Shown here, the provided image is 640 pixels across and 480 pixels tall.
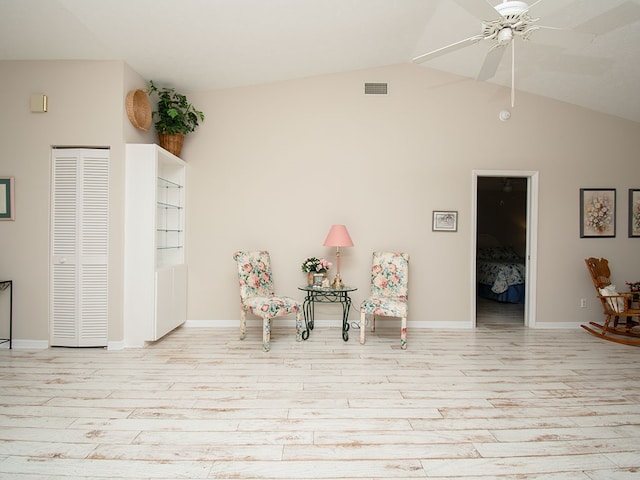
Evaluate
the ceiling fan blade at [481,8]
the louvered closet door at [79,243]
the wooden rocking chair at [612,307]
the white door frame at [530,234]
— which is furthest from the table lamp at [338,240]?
the wooden rocking chair at [612,307]

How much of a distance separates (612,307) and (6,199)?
680 centimetres

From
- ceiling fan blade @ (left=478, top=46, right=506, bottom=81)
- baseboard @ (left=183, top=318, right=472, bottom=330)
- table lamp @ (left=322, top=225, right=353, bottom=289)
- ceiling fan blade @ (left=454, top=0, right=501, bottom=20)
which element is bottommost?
baseboard @ (left=183, top=318, right=472, bottom=330)

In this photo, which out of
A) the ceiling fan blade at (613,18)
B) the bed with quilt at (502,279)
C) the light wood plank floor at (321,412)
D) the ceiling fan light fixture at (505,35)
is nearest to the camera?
the light wood plank floor at (321,412)

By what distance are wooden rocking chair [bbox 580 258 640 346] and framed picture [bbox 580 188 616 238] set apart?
1.53 ft

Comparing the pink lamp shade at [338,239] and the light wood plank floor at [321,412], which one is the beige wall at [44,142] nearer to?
the light wood plank floor at [321,412]

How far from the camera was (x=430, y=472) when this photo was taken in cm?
184

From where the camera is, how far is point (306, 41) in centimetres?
387

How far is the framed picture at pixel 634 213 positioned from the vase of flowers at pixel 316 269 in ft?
13.4

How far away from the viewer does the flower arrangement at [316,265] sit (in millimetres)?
4375

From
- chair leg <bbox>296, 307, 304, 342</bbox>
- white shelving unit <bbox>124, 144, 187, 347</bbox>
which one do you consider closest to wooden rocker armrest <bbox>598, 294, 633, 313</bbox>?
chair leg <bbox>296, 307, 304, 342</bbox>

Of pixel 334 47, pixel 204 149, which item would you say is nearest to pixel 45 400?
pixel 204 149

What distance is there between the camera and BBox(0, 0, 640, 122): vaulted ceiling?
3090 mm

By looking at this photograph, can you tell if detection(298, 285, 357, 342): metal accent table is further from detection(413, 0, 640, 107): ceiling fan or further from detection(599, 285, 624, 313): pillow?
detection(599, 285, 624, 313): pillow

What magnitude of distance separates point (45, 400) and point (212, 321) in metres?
2.20
